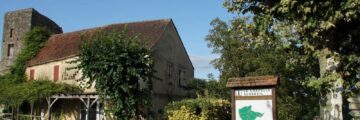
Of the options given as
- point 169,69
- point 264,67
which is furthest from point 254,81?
point 169,69

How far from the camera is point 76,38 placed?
3058cm

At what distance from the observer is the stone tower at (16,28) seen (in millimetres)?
36219

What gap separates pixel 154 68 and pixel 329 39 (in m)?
17.5

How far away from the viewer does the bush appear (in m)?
18.4

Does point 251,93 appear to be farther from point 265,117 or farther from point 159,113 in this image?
point 159,113

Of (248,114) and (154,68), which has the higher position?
(154,68)

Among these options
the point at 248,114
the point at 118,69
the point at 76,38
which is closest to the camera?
the point at 248,114

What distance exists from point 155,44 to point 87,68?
8238 millimetres

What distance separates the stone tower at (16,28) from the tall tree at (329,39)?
32.1m

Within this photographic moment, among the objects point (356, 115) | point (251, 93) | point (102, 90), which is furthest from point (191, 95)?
point (251, 93)

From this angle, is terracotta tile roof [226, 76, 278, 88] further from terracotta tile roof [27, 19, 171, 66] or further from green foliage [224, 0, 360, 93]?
terracotta tile roof [27, 19, 171, 66]

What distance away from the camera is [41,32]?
1363 inches

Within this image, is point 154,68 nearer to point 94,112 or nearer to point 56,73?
point 94,112

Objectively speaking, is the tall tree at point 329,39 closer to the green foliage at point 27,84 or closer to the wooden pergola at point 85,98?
the wooden pergola at point 85,98
